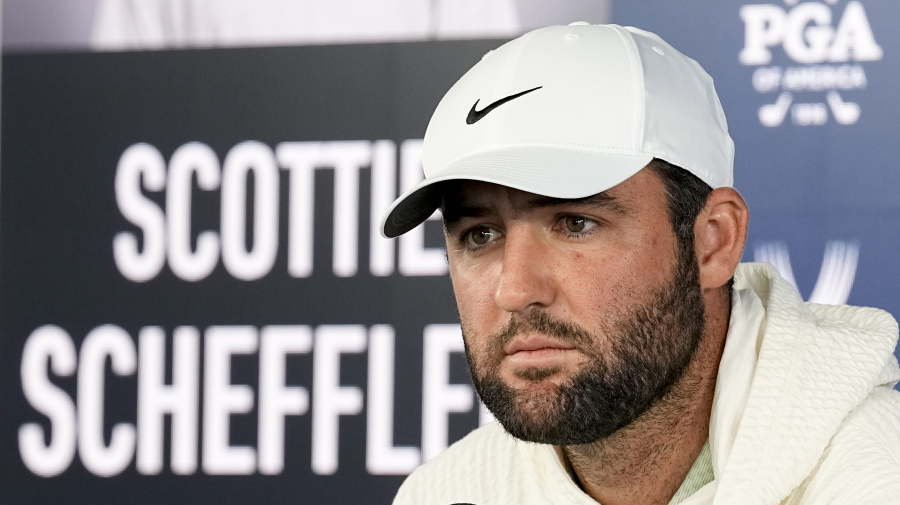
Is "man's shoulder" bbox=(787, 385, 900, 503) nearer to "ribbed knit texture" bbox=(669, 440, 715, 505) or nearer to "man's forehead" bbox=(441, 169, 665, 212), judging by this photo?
"ribbed knit texture" bbox=(669, 440, 715, 505)

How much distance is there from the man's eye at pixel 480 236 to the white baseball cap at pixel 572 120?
6cm

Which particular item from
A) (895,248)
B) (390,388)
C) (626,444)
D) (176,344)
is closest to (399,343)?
(390,388)

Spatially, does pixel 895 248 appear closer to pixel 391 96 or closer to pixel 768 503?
pixel 391 96

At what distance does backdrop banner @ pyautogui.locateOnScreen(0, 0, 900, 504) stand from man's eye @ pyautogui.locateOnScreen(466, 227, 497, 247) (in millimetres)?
1213

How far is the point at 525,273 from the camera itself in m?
0.98

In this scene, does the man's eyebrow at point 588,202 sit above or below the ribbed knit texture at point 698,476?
above

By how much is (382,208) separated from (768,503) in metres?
1.48

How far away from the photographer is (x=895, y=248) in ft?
6.89

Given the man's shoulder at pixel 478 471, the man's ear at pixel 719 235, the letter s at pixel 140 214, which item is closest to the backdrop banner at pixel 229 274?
the letter s at pixel 140 214

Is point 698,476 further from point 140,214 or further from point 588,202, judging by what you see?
point 140,214

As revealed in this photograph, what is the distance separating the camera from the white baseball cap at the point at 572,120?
979mm

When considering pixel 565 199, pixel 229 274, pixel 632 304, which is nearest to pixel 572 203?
pixel 565 199

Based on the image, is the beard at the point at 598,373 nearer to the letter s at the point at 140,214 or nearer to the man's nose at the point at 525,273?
the man's nose at the point at 525,273

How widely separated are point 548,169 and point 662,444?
0.32 metres
